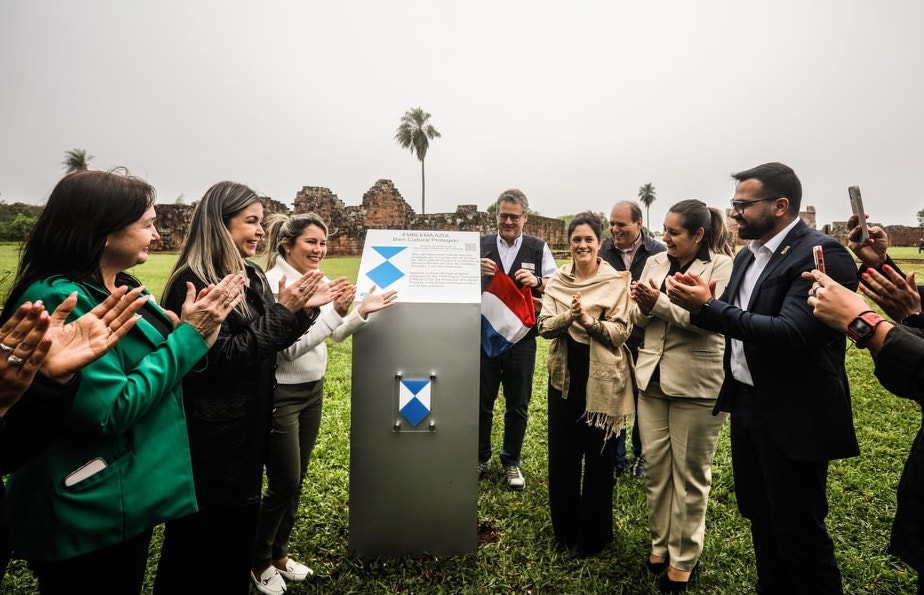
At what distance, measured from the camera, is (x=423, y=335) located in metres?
2.79

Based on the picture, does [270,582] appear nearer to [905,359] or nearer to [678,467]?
[678,467]

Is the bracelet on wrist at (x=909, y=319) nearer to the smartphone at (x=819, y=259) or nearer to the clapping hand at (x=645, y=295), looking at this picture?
the smartphone at (x=819, y=259)

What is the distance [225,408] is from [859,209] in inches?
112

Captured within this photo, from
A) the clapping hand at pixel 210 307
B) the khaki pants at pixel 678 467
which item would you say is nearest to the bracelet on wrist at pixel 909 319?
the khaki pants at pixel 678 467

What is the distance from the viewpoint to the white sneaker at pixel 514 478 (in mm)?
3795

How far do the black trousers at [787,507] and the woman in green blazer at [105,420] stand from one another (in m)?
2.34

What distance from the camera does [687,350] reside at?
104 inches

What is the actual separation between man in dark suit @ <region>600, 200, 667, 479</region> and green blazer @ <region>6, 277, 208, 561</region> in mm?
3170

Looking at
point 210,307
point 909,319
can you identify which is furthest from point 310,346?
point 909,319

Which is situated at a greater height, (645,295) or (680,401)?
(645,295)

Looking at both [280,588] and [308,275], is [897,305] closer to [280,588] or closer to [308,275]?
[308,275]

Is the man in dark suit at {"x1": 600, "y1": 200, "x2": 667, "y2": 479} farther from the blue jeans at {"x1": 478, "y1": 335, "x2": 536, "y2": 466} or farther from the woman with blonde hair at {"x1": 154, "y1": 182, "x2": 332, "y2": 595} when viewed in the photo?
the woman with blonde hair at {"x1": 154, "y1": 182, "x2": 332, "y2": 595}

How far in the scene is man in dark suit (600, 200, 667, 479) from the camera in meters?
3.80

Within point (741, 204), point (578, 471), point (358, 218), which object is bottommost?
point (578, 471)
